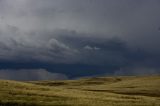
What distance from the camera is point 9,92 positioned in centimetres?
7406

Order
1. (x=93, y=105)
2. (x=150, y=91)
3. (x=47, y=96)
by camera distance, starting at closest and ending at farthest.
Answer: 1. (x=93, y=105)
2. (x=47, y=96)
3. (x=150, y=91)

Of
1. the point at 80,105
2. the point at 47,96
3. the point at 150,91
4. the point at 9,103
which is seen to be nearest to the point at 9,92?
the point at 47,96

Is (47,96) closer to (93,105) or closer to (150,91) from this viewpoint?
(93,105)

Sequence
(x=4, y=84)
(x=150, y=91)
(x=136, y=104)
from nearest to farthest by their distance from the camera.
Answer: (x=136, y=104)
(x=4, y=84)
(x=150, y=91)

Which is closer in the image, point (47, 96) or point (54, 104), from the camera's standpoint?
point (54, 104)

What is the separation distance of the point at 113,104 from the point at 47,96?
46.2ft

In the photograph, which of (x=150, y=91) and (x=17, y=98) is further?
(x=150, y=91)

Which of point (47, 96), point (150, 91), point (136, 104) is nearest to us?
point (136, 104)

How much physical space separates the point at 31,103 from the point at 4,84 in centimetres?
2555

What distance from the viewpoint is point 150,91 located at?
12156 centimetres

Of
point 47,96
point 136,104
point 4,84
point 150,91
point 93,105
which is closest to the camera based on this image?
point 93,105

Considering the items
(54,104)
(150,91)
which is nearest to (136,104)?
(54,104)

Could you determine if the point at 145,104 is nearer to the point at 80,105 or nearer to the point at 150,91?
the point at 80,105

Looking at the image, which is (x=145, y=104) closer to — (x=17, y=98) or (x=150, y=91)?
(x=17, y=98)
